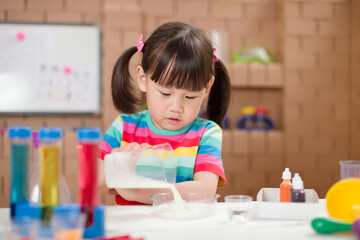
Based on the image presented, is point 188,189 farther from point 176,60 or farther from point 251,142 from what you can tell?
point 251,142

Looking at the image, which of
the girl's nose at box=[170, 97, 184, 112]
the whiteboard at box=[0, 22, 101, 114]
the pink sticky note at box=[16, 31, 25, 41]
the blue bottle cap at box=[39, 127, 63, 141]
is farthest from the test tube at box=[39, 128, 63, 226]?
the pink sticky note at box=[16, 31, 25, 41]

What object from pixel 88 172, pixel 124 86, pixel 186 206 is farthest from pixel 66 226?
pixel 124 86

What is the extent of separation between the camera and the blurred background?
2850 mm

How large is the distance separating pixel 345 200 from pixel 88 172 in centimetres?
47

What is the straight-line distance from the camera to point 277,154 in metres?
2.89

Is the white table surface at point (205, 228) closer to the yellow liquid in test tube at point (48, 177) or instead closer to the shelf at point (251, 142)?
the yellow liquid in test tube at point (48, 177)

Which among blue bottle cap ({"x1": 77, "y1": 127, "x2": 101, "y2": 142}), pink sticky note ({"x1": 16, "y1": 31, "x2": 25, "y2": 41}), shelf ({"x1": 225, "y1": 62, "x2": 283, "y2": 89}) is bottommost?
blue bottle cap ({"x1": 77, "y1": 127, "x2": 101, "y2": 142})

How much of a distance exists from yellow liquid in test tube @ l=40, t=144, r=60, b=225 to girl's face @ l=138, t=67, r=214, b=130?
47cm

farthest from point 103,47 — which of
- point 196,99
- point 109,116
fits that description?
point 196,99

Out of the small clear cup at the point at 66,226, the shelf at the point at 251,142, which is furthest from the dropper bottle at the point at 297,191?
the shelf at the point at 251,142

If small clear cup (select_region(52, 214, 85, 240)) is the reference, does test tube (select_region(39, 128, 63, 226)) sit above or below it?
above

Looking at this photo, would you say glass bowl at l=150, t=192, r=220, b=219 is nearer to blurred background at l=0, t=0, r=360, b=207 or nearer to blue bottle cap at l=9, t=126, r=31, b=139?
blue bottle cap at l=9, t=126, r=31, b=139

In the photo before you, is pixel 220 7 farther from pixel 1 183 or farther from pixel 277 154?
pixel 1 183

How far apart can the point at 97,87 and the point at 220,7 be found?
1095mm
